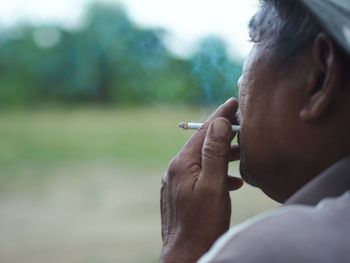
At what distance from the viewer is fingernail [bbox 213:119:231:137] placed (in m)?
1.00

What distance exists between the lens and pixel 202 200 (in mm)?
991

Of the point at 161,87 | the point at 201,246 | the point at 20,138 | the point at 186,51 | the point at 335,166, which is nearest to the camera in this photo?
the point at 335,166

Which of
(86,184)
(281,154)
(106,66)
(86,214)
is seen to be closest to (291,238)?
(281,154)

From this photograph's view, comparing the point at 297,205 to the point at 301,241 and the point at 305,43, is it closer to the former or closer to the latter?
the point at 301,241

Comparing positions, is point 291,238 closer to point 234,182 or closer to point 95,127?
point 234,182

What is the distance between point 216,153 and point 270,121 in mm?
121

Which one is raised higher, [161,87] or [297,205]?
[297,205]

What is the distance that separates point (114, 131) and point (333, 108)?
7847 millimetres

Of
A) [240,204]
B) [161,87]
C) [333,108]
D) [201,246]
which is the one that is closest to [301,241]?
[333,108]

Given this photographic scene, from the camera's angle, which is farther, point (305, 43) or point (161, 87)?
point (161, 87)

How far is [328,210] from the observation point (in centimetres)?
73

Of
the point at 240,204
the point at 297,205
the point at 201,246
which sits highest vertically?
the point at 297,205

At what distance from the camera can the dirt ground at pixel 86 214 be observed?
16.2 feet

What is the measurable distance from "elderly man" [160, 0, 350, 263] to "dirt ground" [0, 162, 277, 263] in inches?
150
